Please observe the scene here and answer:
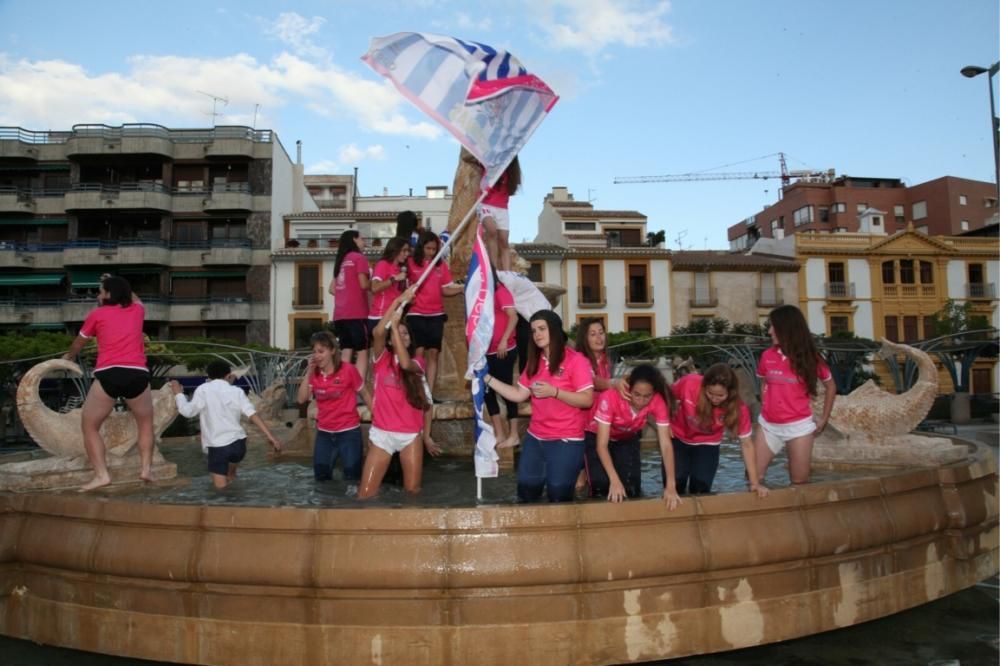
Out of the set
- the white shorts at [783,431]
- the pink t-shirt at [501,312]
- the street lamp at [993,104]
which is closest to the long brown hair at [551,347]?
the pink t-shirt at [501,312]

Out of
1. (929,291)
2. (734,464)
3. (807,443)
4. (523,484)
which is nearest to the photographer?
(523,484)

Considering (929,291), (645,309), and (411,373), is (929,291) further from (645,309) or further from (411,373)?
(411,373)

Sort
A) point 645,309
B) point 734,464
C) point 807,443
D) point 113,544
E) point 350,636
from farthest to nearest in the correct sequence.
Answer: point 645,309
point 734,464
point 807,443
point 113,544
point 350,636

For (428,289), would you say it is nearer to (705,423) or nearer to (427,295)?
(427,295)

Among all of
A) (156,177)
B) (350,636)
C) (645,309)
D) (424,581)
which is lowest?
(350,636)

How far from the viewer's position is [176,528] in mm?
4430

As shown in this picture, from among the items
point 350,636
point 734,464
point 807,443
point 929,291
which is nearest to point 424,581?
point 350,636

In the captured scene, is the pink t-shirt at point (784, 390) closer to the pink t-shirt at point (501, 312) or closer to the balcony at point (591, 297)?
the pink t-shirt at point (501, 312)

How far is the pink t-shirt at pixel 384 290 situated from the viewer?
23.6ft

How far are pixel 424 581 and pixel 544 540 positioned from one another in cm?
69

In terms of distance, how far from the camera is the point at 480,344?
232 inches

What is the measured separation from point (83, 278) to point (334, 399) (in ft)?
140

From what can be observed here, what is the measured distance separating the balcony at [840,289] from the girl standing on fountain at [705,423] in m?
44.9

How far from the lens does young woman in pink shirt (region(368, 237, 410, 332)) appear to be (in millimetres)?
7156
